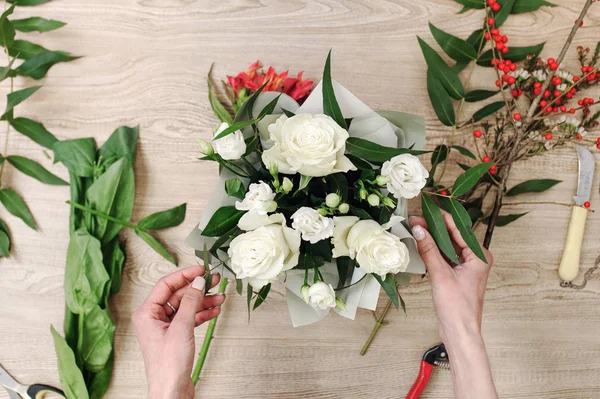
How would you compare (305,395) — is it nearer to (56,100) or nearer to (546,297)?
(546,297)

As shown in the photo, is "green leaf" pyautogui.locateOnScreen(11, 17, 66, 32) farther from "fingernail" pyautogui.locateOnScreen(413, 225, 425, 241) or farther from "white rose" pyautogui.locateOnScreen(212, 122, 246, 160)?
"fingernail" pyautogui.locateOnScreen(413, 225, 425, 241)

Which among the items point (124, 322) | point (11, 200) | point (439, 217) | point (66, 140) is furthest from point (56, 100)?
point (439, 217)

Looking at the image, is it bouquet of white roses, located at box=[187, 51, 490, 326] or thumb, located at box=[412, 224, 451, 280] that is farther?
thumb, located at box=[412, 224, 451, 280]

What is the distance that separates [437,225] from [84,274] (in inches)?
26.0

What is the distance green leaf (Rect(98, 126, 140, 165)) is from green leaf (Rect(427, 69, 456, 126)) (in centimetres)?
59

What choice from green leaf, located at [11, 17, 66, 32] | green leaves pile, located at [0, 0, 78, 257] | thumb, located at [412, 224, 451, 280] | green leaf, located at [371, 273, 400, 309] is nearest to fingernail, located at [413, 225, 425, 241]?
thumb, located at [412, 224, 451, 280]

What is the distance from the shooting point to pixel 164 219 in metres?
0.88

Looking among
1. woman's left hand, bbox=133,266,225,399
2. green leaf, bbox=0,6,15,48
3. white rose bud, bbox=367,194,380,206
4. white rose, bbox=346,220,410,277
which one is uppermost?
green leaf, bbox=0,6,15,48

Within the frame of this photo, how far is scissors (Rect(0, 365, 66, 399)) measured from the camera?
899mm

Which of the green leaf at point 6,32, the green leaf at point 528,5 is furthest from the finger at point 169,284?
the green leaf at point 528,5

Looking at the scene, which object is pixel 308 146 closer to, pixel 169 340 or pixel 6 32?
pixel 169 340

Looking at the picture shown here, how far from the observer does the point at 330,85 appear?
57 cm

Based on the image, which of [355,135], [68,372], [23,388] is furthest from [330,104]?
[23,388]

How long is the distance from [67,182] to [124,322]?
31 cm
